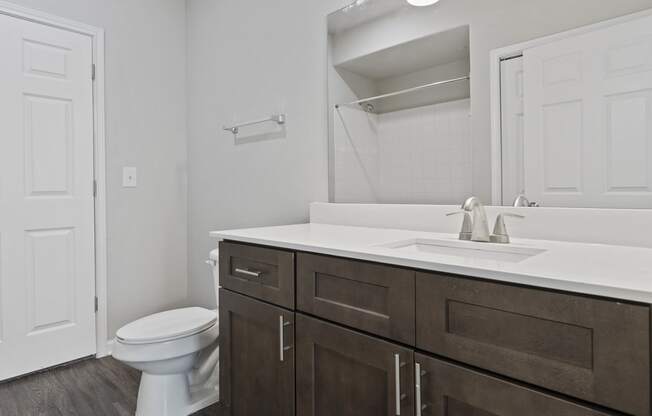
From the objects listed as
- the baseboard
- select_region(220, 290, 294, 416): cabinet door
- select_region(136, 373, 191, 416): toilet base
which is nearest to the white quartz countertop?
select_region(220, 290, 294, 416): cabinet door

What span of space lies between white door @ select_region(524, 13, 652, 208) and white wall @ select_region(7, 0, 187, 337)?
2141 mm

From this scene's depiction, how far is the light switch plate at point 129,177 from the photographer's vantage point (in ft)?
7.87

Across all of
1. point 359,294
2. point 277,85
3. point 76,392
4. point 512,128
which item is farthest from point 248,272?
point 76,392

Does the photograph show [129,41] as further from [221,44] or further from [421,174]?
[421,174]

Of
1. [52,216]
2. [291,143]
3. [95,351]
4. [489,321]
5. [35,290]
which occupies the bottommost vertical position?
[95,351]

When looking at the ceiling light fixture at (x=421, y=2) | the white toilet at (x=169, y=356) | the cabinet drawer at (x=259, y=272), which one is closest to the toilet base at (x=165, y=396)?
the white toilet at (x=169, y=356)

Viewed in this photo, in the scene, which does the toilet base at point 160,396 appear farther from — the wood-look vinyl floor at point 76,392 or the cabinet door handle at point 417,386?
the cabinet door handle at point 417,386

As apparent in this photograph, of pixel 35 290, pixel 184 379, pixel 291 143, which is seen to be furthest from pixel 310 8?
pixel 35 290

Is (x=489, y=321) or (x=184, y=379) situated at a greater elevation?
(x=489, y=321)

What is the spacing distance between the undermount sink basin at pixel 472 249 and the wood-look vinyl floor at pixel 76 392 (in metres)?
1.20

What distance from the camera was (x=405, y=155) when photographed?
157 cm

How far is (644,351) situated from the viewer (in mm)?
608

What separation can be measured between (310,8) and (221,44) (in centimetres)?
74

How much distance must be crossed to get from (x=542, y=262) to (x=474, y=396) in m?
0.31
